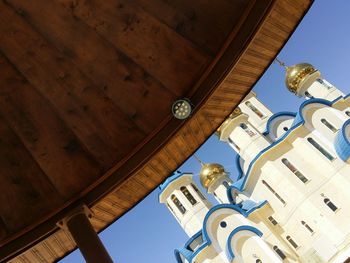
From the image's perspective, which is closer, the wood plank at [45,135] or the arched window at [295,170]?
the wood plank at [45,135]

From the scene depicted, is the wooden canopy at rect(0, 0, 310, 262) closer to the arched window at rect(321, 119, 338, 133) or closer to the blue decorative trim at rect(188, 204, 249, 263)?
the blue decorative trim at rect(188, 204, 249, 263)

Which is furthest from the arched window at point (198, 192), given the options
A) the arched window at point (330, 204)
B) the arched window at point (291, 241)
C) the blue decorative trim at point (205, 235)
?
the arched window at point (330, 204)

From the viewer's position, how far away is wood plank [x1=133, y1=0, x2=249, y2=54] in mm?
4348

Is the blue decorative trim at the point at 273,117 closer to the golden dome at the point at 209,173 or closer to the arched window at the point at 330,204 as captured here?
the golden dome at the point at 209,173

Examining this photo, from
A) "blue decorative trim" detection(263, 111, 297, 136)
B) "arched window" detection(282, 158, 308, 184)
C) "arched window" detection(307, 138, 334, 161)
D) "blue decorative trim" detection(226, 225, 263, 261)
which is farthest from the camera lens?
"blue decorative trim" detection(263, 111, 297, 136)

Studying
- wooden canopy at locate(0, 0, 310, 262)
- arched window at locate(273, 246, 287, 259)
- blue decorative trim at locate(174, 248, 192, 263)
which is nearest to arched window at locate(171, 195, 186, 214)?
blue decorative trim at locate(174, 248, 192, 263)

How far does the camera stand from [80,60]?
4.71 metres

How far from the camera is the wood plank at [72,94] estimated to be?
185 inches

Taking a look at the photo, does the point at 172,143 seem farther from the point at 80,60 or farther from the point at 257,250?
the point at 257,250

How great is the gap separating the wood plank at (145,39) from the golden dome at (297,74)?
38.6 m

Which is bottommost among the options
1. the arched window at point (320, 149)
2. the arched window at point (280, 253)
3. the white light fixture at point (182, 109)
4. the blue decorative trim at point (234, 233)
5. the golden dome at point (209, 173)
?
the white light fixture at point (182, 109)

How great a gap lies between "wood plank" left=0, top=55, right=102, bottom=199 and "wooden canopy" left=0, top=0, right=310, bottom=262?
0.01m

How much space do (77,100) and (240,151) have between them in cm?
3262

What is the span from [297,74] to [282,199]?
15.8 m
